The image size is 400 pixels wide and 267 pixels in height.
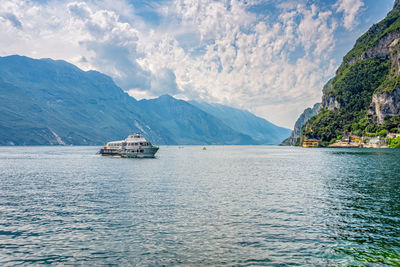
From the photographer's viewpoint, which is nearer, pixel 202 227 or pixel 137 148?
pixel 202 227

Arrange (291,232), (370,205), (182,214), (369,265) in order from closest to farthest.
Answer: (369,265), (291,232), (182,214), (370,205)

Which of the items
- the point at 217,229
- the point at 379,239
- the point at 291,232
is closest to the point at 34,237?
the point at 217,229

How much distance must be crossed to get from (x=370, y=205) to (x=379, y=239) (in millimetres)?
14196

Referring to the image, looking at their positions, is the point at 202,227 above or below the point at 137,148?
below

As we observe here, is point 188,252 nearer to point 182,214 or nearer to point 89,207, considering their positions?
point 182,214

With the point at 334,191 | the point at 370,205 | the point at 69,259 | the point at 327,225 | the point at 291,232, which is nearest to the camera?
the point at 69,259

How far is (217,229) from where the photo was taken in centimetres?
2684

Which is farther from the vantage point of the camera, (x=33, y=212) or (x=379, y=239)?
(x=33, y=212)

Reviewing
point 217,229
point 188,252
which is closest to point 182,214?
point 217,229

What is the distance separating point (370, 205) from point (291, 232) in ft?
54.6

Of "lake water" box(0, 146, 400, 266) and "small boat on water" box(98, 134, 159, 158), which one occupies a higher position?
"small boat on water" box(98, 134, 159, 158)

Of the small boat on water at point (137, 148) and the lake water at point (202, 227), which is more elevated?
the small boat on water at point (137, 148)

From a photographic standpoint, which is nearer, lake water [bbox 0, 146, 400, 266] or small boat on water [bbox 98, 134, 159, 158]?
lake water [bbox 0, 146, 400, 266]

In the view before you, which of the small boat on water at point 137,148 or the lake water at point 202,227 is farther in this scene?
the small boat on water at point 137,148
